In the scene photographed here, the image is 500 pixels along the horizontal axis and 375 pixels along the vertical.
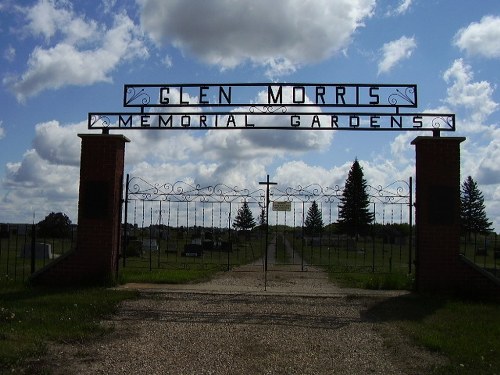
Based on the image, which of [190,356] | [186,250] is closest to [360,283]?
[190,356]

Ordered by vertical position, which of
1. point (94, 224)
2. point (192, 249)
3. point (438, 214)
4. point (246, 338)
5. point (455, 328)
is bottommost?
point (246, 338)

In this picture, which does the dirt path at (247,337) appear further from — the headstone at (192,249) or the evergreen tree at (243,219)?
the headstone at (192,249)

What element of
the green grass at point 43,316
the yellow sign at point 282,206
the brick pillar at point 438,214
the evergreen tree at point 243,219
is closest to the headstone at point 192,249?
the evergreen tree at point 243,219

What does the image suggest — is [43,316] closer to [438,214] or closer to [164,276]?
[164,276]

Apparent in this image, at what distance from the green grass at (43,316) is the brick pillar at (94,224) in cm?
61

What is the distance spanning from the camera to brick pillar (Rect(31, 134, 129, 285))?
11.2 m

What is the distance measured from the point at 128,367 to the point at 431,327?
4358mm

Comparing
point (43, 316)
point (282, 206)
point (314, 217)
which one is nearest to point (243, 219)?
point (314, 217)

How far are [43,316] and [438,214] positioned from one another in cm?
723

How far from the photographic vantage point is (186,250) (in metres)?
21.5

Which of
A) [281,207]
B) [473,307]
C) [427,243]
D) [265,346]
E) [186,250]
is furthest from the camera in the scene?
[186,250]

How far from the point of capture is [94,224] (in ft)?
36.9

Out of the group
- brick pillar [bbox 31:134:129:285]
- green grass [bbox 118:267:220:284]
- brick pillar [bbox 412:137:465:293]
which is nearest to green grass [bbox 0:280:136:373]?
brick pillar [bbox 31:134:129:285]

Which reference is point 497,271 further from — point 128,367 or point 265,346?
point 128,367
